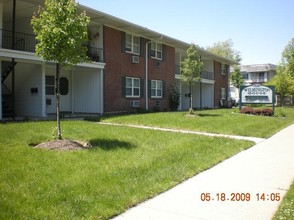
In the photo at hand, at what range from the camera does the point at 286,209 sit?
482 cm

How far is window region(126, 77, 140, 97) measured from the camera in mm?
22281

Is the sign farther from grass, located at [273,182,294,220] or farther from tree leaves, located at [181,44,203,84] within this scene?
grass, located at [273,182,294,220]

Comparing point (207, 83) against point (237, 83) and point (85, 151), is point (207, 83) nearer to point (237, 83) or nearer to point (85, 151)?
point (237, 83)

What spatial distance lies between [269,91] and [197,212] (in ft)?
72.5

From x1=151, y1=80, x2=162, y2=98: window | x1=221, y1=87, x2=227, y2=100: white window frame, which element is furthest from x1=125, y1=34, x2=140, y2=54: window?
x1=221, y1=87, x2=227, y2=100: white window frame

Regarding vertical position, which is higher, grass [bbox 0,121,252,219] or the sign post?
the sign post

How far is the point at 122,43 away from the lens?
2178 cm

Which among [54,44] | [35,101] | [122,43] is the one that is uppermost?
[122,43]

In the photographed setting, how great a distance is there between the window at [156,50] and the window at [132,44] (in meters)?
1.93

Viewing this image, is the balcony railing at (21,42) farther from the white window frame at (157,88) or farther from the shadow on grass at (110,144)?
the shadow on grass at (110,144)

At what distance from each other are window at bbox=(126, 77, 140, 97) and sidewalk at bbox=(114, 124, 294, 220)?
14.3 metres

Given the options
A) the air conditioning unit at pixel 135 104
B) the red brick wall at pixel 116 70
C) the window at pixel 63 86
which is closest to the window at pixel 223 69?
the red brick wall at pixel 116 70

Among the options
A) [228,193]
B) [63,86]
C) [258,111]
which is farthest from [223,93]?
[228,193]

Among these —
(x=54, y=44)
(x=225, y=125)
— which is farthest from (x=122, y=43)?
(x=54, y=44)
